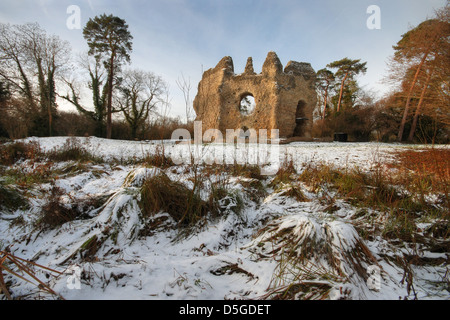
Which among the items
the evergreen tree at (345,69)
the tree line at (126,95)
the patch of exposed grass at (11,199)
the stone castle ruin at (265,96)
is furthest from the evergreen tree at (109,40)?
the evergreen tree at (345,69)

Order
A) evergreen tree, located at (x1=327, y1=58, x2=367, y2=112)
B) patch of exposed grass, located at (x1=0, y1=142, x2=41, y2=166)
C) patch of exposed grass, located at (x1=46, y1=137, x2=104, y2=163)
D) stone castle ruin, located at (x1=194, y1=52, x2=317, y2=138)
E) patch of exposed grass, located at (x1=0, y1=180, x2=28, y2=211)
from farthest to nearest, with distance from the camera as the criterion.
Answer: evergreen tree, located at (x1=327, y1=58, x2=367, y2=112) → stone castle ruin, located at (x1=194, y1=52, x2=317, y2=138) → patch of exposed grass, located at (x1=46, y1=137, x2=104, y2=163) → patch of exposed grass, located at (x1=0, y1=142, x2=41, y2=166) → patch of exposed grass, located at (x1=0, y1=180, x2=28, y2=211)

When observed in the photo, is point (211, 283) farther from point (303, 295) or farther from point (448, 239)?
point (448, 239)

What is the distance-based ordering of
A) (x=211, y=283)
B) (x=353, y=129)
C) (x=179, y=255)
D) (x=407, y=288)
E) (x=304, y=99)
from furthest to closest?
(x=353, y=129)
(x=304, y=99)
(x=179, y=255)
(x=211, y=283)
(x=407, y=288)

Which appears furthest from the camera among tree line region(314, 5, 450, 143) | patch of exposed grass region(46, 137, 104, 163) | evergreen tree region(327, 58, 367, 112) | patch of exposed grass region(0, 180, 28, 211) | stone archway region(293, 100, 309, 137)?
evergreen tree region(327, 58, 367, 112)

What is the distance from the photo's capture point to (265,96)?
38.5 feet

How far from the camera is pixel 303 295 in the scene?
1210mm

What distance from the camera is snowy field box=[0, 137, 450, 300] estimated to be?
126cm

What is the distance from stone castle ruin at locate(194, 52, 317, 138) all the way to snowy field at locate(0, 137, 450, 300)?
10.2 m

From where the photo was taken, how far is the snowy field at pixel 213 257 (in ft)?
4.14

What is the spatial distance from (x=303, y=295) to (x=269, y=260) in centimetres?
40

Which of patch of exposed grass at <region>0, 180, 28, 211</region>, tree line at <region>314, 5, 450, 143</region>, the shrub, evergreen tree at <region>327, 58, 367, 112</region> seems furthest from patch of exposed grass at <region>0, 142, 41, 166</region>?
evergreen tree at <region>327, 58, 367, 112</region>

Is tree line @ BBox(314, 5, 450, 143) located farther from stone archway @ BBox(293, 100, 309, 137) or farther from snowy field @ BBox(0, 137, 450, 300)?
snowy field @ BBox(0, 137, 450, 300)

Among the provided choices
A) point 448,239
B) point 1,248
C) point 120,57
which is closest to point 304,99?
point 448,239

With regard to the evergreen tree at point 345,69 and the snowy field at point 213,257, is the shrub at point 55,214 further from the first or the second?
the evergreen tree at point 345,69
